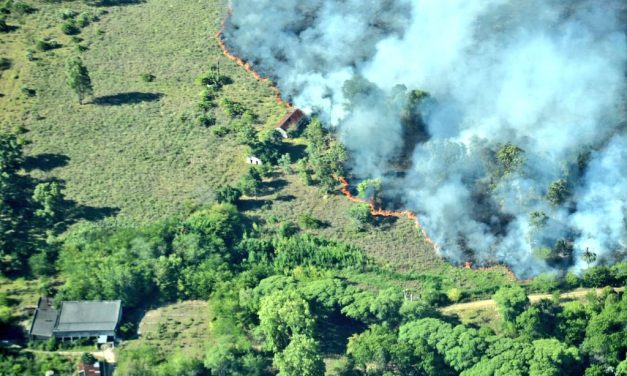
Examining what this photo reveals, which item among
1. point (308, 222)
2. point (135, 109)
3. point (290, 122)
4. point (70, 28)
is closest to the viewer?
point (308, 222)

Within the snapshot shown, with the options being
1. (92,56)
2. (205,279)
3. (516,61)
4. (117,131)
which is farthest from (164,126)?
(516,61)

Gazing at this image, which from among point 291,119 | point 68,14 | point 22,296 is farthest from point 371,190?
A: point 68,14

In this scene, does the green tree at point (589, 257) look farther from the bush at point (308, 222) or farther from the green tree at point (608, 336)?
the bush at point (308, 222)

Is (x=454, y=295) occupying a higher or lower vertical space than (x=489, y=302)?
higher

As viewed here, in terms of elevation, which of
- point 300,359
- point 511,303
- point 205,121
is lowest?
point 300,359

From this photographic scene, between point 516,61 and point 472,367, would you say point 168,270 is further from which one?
point 516,61

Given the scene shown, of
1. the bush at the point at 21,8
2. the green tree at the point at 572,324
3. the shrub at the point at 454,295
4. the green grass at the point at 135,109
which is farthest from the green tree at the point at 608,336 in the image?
the bush at the point at 21,8

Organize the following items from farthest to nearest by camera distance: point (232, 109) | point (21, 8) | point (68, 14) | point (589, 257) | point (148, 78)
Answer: point (21, 8), point (68, 14), point (148, 78), point (232, 109), point (589, 257)

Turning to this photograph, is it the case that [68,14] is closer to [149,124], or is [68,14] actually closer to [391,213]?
[149,124]
